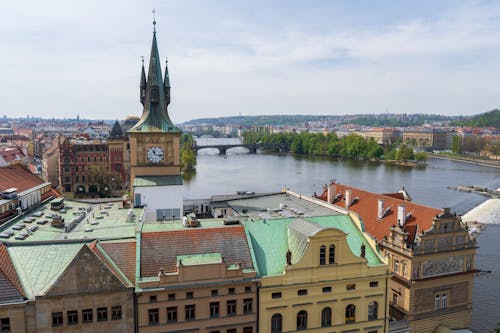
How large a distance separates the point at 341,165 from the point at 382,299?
13247 cm

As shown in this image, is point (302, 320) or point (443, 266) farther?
point (443, 266)

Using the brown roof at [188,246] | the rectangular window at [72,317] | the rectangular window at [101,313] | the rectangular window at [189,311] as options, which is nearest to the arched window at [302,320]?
the brown roof at [188,246]

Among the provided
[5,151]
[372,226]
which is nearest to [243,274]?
[372,226]

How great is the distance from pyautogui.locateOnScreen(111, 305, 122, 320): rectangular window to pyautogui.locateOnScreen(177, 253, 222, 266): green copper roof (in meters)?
3.90

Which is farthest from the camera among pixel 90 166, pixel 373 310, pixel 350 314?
pixel 90 166

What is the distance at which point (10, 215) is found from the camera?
3447cm

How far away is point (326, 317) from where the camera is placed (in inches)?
1100

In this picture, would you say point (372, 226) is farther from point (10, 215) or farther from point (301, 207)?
point (10, 215)

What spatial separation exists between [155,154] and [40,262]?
56.0 ft

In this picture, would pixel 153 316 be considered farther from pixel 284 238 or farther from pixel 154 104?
pixel 154 104

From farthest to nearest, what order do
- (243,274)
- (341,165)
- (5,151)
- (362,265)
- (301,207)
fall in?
1. (341,165)
2. (5,151)
3. (301,207)
4. (362,265)
5. (243,274)

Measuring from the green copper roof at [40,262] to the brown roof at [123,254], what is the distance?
167 cm

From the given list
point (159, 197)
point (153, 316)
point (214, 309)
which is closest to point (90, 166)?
point (159, 197)

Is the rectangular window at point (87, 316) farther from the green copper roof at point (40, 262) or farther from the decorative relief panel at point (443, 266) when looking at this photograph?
the decorative relief panel at point (443, 266)
